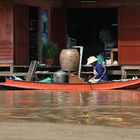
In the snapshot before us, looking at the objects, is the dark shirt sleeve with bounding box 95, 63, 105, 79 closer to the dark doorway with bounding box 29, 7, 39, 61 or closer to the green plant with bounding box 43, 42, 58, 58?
the green plant with bounding box 43, 42, 58, 58

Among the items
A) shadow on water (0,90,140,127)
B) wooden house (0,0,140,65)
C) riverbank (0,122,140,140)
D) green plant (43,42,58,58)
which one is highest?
wooden house (0,0,140,65)

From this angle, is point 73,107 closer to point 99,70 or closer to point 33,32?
point 99,70

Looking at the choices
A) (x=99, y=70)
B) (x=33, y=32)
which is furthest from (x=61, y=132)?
(x=33, y=32)

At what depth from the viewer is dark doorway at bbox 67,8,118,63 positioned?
84.7ft

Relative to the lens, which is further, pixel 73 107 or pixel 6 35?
pixel 6 35

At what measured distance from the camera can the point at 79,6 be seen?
77.6 feet

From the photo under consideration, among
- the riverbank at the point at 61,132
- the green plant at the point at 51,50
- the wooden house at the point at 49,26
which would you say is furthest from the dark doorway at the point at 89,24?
the riverbank at the point at 61,132

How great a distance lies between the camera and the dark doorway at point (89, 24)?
1016 inches

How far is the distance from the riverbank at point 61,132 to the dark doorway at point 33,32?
39.2 feet

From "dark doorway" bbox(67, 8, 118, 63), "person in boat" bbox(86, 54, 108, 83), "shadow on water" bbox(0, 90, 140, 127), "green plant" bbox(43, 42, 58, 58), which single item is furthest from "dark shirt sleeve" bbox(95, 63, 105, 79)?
"dark doorway" bbox(67, 8, 118, 63)

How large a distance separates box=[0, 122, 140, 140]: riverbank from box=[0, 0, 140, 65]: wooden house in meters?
10.6

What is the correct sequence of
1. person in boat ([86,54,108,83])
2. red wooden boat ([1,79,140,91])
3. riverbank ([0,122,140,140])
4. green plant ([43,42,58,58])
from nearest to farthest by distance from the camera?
riverbank ([0,122,140,140]), red wooden boat ([1,79,140,91]), person in boat ([86,54,108,83]), green plant ([43,42,58,58])

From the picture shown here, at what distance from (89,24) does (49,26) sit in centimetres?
312

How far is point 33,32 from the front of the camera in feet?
76.4
